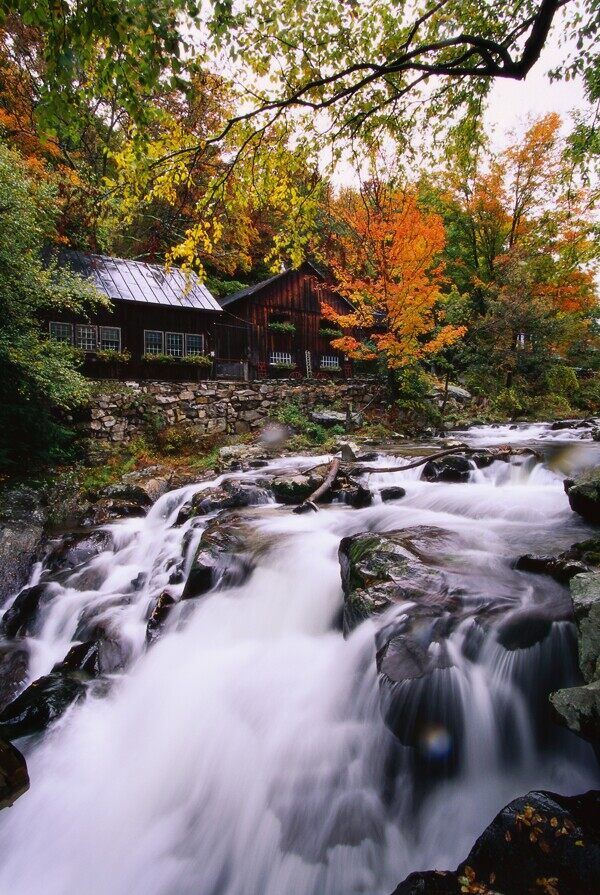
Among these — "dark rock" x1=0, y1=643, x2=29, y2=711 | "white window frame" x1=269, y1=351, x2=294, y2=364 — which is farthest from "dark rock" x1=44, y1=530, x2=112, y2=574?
"white window frame" x1=269, y1=351, x2=294, y2=364

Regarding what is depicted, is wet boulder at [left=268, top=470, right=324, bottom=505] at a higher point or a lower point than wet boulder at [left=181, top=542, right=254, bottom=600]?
higher

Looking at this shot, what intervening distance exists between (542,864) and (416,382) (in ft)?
54.2

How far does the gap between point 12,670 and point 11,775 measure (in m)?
1.94

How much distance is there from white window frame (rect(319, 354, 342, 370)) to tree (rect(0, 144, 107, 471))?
1504cm

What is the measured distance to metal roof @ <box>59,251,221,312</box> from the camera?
16.2 metres

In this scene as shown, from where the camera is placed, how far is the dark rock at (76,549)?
24.1ft

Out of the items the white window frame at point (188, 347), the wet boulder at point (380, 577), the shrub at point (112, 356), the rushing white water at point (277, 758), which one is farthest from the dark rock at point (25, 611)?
the white window frame at point (188, 347)

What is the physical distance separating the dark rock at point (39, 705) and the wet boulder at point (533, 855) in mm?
3492

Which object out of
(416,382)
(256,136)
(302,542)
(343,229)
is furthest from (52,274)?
(343,229)

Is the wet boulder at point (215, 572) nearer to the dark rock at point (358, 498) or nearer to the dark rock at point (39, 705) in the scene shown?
the dark rock at point (39, 705)

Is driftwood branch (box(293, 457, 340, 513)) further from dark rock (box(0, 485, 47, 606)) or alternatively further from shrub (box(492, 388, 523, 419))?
shrub (box(492, 388, 523, 419))

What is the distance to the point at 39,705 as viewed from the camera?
167 inches

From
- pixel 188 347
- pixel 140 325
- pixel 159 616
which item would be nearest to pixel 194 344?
pixel 188 347

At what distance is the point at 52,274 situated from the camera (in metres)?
10.2
